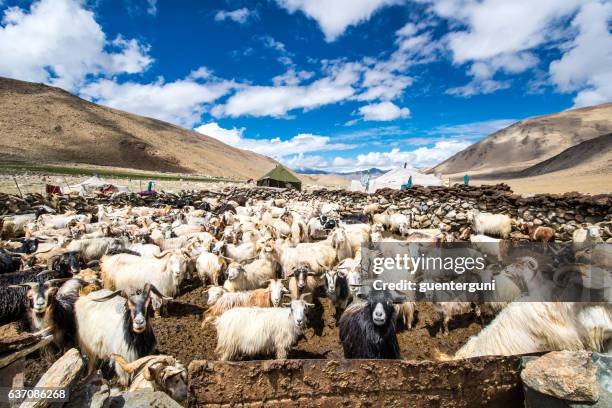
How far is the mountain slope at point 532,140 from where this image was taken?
121 metres

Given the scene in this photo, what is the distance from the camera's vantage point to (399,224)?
14.6 meters

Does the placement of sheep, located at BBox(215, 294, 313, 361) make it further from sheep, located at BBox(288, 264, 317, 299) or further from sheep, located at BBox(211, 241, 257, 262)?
sheep, located at BBox(211, 241, 257, 262)

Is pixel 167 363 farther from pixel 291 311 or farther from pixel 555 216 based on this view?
pixel 555 216

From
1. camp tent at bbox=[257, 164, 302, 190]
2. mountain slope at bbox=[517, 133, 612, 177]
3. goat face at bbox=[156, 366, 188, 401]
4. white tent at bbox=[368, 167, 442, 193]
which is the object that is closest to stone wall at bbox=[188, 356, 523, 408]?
goat face at bbox=[156, 366, 188, 401]

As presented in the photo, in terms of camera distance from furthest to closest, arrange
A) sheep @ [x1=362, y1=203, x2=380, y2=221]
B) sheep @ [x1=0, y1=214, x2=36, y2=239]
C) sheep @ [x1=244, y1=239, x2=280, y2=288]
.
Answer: sheep @ [x1=362, y1=203, x2=380, y2=221] < sheep @ [x1=0, y1=214, x2=36, y2=239] < sheep @ [x1=244, y1=239, x2=280, y2=288]

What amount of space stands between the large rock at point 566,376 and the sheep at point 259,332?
3.33m

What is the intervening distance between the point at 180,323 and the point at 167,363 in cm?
354

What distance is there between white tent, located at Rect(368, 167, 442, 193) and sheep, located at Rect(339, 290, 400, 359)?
22.0m

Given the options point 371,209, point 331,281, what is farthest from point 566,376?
point 371,209

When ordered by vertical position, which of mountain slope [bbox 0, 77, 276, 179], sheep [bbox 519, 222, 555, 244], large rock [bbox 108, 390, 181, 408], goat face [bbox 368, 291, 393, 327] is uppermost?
mountain slope [bbox 0, 77, 276, 179]

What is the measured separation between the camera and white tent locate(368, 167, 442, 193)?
1025 inches

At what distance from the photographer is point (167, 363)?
3314mm

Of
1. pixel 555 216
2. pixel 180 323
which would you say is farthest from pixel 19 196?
pixel 555 216

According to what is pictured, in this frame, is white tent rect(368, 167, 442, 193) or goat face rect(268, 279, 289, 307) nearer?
goat face rect(268, 279, 289, 307)
